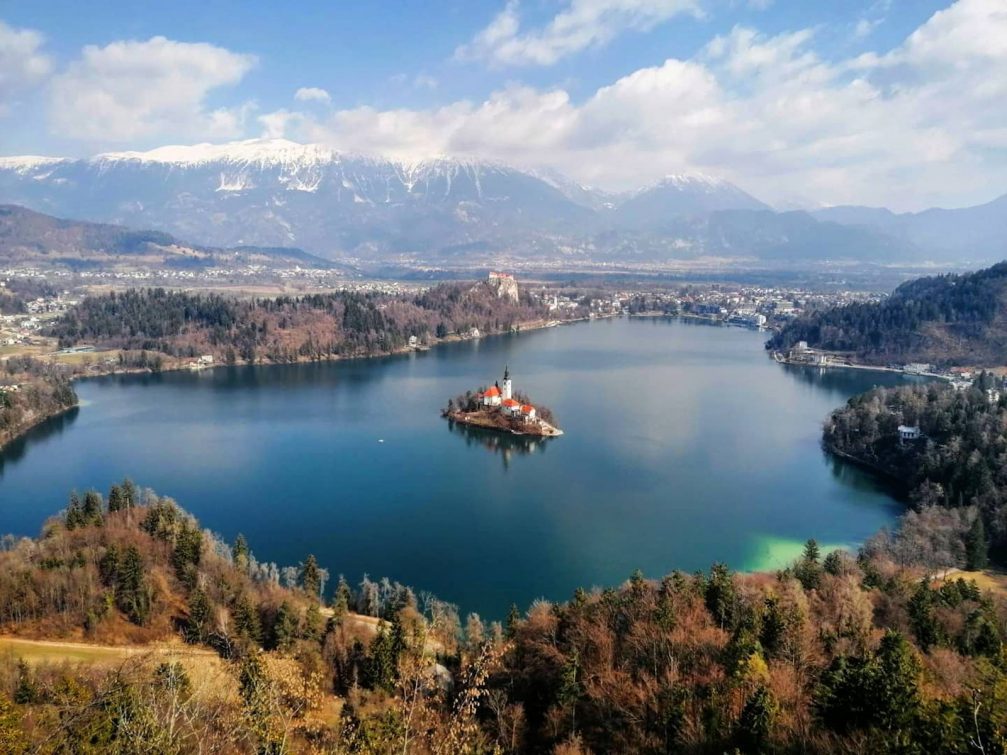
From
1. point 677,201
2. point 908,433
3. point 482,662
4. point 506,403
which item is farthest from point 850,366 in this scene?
point 677,201

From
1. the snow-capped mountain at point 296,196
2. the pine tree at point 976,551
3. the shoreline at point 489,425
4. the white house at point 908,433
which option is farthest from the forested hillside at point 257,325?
the snow-capped mountain at point 296,196

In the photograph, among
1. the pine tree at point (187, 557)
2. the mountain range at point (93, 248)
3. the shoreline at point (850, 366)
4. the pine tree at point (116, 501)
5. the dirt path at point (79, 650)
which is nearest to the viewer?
the dirt path at point (79, 650)

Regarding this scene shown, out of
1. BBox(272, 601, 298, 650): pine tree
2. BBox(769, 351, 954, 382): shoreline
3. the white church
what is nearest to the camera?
BBox(272, 601, 298, 650): pine tree

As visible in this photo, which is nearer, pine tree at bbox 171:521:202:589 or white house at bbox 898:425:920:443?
pine tree at bbox 171:521:202:589

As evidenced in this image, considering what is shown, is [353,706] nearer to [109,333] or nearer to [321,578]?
[321,578]

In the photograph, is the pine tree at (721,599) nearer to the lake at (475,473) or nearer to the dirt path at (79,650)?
the lake at (475,473)

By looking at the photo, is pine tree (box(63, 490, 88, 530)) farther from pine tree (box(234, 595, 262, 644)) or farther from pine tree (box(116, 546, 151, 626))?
pine tree (box(234, 595, 262, 644))

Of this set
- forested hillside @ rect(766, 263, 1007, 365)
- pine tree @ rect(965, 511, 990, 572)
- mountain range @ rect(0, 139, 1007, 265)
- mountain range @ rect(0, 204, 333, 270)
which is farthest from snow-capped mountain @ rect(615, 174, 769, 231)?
pine tree @ rect(965, 511, 990, 572)
